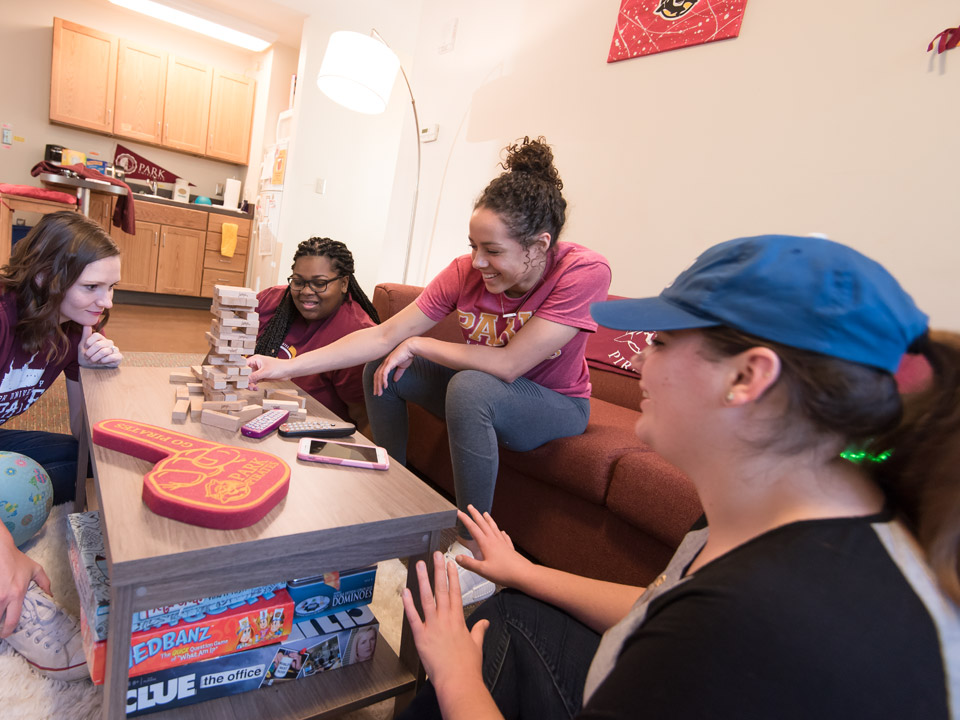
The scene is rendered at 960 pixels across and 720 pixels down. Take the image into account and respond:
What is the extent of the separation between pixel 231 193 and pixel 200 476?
18.6 feet

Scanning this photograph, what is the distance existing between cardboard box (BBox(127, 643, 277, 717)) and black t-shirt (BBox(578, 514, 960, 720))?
61cm

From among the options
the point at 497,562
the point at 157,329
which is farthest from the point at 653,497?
the point at 157,329

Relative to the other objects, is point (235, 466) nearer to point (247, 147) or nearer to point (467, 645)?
point (467, 645)

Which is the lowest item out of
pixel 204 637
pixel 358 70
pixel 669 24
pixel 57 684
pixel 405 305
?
pixel 57 684

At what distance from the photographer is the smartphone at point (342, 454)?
96 centimetres

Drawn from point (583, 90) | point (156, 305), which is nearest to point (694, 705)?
point (583, 90)

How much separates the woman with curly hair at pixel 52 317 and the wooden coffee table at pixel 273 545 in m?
0.32

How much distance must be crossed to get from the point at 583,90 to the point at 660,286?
1041 mm

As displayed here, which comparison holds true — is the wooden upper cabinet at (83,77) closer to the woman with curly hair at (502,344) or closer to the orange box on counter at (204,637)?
the woman with curly hair at (502,344)

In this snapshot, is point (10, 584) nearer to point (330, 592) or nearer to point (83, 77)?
point (330, 592)

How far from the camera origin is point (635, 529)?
52.3 inches

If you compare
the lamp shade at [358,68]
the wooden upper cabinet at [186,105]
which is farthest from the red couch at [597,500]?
the wooden upper cabinet at [186,105]

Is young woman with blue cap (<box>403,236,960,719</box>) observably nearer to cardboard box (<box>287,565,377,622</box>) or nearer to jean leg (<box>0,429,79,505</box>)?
cardboard box (<box>287,565,377,622</box>)

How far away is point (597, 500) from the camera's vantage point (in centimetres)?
137
